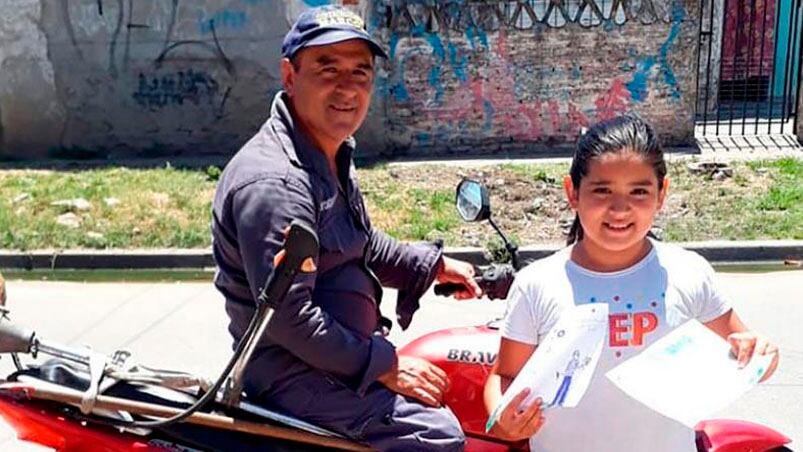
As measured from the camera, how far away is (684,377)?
1761 mm

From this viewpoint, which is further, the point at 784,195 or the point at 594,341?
the point at 784,195

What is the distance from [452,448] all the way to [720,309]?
70cm

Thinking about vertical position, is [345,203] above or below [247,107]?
above

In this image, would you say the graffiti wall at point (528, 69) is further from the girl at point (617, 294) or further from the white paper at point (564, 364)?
the white paper at point (564, 364)

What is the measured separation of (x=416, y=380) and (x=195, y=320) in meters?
4.09

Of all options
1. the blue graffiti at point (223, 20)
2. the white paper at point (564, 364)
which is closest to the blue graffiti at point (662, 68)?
the blue graffiti at point (223, 20)

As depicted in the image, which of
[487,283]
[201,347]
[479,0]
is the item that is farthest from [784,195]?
[487,283]

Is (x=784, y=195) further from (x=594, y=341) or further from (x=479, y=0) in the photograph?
(x=594, y=341)

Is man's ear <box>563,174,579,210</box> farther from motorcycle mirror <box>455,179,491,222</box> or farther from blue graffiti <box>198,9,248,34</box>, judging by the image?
blue graffiti <box>198,9,248,34</box>

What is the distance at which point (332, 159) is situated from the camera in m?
2.23

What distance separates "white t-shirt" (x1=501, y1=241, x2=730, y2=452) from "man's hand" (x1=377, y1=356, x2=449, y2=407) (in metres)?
0.27

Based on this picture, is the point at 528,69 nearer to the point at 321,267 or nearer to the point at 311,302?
the point at 321,267

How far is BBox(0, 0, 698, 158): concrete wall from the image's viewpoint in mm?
Answer: 11672

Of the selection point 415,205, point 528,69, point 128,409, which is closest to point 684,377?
point 128,409
